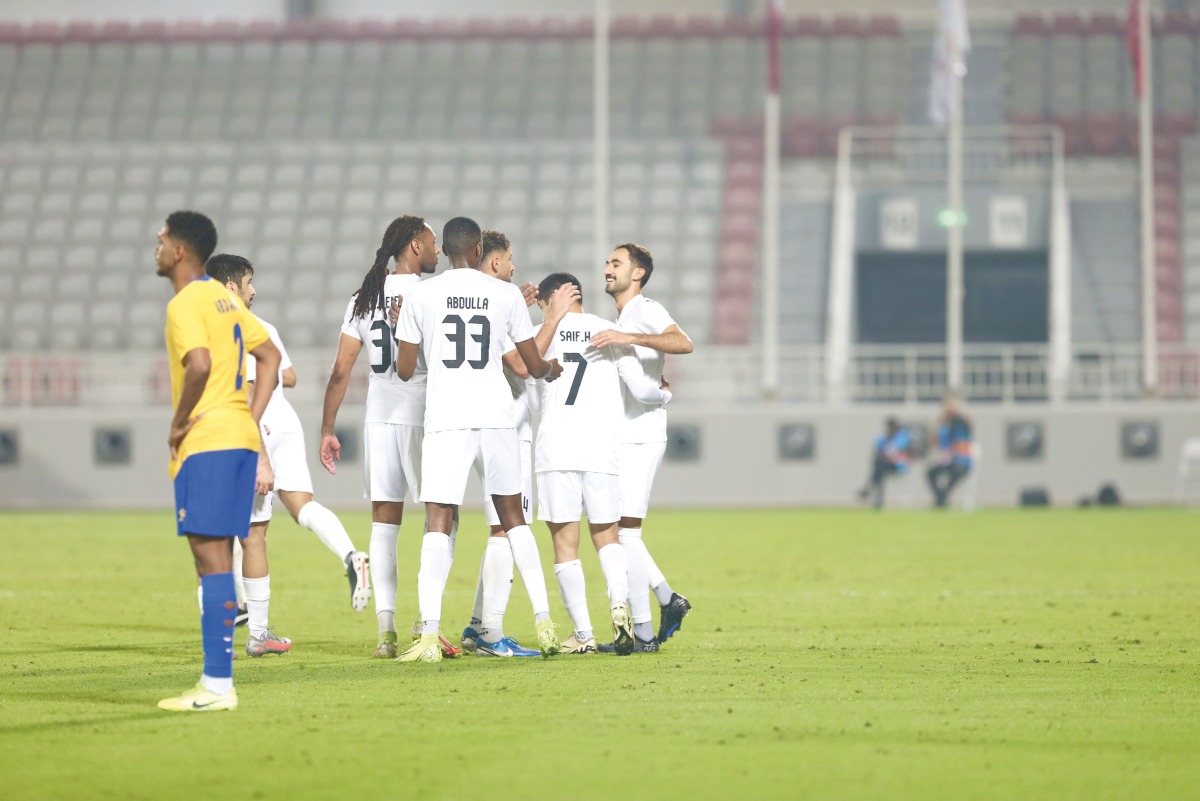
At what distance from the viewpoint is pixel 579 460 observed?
8469 millimetres

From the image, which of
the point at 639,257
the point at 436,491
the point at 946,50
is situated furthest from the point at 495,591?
the point at 946,50

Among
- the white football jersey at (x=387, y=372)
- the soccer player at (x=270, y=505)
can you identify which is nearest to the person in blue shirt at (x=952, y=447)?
the soccer player at (x=270, y=505)

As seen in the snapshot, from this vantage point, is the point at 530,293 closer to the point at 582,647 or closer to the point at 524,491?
the point at 524,491

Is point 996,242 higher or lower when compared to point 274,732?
higher

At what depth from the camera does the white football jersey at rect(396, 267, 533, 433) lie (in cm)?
806

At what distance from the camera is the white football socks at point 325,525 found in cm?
905

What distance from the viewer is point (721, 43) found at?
3769cm

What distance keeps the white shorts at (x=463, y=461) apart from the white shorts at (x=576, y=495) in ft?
1.11

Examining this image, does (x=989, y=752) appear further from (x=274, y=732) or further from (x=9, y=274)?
(x=9, y=274)

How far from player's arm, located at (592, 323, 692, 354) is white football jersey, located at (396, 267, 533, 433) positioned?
1.45 ft

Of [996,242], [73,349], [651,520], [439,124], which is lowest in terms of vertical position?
[651,520]

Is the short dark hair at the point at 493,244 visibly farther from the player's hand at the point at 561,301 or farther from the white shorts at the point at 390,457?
the white shorts at the point at 390,457

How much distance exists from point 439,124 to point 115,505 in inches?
570

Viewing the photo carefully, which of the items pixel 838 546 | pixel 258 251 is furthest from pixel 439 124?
pixel 838 546
